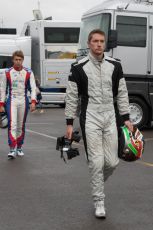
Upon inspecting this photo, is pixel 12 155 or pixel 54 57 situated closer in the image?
pixel 12 155

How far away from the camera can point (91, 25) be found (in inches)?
→ 619

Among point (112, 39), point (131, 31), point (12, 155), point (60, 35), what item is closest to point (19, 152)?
point (12, 155)

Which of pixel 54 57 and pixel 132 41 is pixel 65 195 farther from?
pixel 54 57

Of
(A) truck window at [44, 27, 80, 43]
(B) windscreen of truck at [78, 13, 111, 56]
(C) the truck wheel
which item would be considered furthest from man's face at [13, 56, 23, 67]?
(A) truck window at [44, 27, 80, 43]

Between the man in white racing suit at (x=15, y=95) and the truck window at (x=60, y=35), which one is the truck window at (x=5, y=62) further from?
the man in white racing suit at (x=15, y=95)

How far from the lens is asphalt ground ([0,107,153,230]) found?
5.79m

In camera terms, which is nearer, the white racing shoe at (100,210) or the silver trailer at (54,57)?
the white racing shoe at (100,210)

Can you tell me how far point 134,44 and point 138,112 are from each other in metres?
1.77

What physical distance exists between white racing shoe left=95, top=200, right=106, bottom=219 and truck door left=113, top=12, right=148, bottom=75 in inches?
366

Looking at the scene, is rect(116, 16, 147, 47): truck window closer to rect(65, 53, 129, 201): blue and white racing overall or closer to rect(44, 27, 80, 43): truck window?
rect(65, 53, 129, 201): blue and white racing overall

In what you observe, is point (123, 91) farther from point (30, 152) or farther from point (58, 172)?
point (30, 152)

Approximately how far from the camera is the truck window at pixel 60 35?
26266mm

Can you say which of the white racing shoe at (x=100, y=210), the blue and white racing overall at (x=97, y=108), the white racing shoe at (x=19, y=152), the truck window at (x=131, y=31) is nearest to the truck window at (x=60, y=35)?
the truck window at (x=131, y=31)

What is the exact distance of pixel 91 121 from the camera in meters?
6.12
